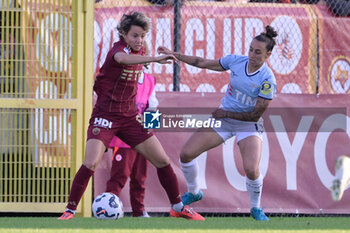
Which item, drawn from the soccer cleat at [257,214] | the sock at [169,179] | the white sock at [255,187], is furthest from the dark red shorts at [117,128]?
the soccer cleat at [257,214]

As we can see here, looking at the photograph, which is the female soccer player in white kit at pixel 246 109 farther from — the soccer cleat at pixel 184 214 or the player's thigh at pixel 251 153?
the soccer cleat at pixel 184 214

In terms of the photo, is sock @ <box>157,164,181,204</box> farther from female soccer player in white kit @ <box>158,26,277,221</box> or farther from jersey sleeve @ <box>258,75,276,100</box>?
jersey sleeve @ <box>258,75,276,100</box>

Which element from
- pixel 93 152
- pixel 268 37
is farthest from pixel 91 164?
pixel 268 37

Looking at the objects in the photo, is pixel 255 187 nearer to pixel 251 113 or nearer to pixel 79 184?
pixel 251 113

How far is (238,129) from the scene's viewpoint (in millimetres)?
8500

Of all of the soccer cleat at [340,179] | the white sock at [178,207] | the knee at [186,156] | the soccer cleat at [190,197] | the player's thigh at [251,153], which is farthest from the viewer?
the soccer cleat at [190,197]

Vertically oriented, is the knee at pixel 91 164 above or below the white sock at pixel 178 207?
above

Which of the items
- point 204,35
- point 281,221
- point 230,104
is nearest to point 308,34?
point 204,35

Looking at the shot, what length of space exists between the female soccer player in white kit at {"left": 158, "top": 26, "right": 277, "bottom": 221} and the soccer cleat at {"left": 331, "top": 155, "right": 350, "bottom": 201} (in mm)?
2081

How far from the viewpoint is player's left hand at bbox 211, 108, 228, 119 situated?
8555 millimetres

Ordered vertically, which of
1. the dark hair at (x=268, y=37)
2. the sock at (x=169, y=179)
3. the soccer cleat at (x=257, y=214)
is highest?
the dark hair at (x=268, y=37)

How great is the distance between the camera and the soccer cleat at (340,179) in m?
6.12

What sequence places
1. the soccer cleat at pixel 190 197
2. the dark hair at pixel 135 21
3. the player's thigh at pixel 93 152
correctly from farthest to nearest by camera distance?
1. the soccer cleat at pixel 190 197
2. the dark hair at pixel 135 21
3. the player's thigh at pixel 93 152

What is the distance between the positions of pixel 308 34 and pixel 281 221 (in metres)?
2.73
